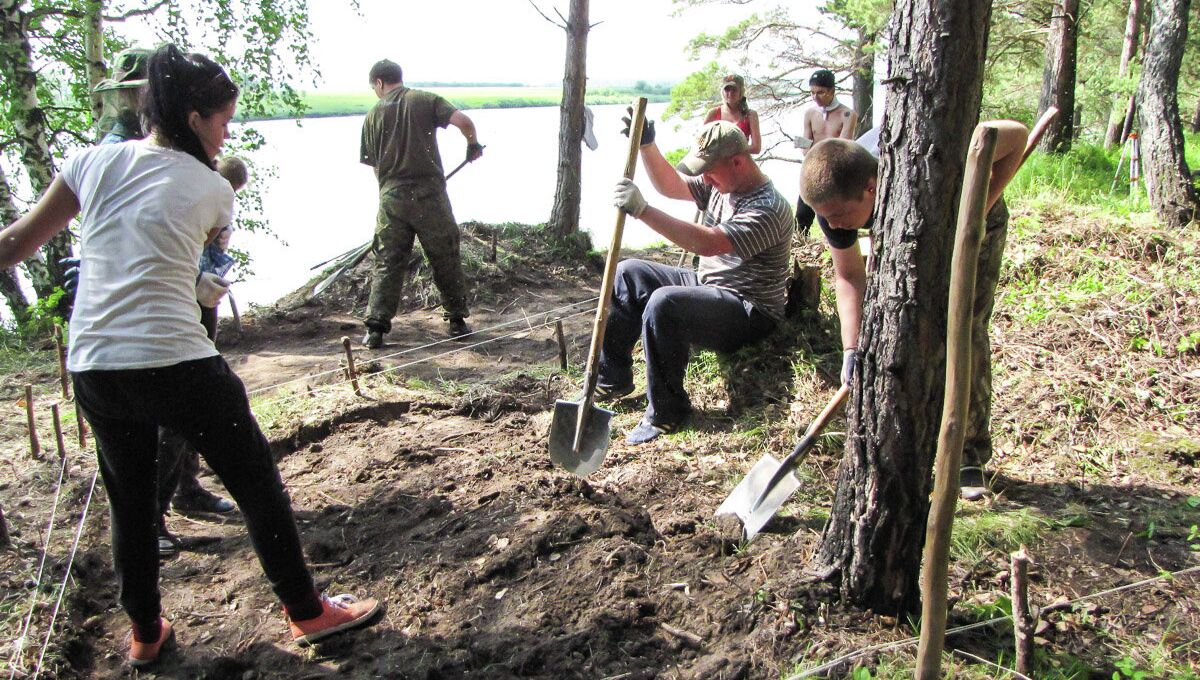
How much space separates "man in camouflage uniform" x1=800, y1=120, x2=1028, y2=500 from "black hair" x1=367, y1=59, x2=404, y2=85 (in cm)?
405

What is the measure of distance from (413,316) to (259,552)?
498cm

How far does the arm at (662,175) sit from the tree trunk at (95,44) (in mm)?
5143

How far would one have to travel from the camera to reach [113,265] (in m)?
2.06

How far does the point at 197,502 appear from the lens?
3.41 meters

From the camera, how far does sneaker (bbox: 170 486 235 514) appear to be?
11.2ft

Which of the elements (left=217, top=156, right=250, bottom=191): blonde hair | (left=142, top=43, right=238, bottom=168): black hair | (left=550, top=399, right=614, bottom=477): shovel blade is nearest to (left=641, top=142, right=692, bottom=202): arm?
(left=550, top=399, right=614, bottom=477): shovel blade

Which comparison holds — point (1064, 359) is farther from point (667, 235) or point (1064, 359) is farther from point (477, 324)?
point (477, 324)

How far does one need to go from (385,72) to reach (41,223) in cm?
412

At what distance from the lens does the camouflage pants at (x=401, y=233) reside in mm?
5969

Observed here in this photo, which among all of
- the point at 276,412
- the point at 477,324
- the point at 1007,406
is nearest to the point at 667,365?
the point at 1007,406

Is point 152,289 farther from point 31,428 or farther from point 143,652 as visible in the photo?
point 31,428

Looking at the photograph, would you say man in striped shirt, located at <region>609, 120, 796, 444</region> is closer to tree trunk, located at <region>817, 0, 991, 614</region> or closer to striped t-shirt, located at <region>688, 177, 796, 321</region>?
striped t-shirt, located at <region>688, 177, 796, 321</region>

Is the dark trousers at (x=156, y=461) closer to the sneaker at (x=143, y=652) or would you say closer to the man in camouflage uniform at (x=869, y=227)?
the sneaker at (x=143, y=652)

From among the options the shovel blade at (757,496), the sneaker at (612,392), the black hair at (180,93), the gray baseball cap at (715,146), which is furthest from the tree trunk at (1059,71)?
the black hair at (180,93)
